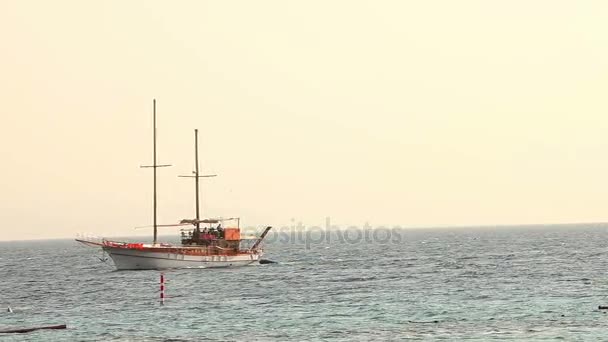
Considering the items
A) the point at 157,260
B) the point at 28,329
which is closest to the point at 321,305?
the point at 28,329

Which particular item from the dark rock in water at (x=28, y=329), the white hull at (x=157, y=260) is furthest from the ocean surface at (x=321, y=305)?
the white hull at (x=157, y=260)

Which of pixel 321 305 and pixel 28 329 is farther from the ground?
pixel 321 305

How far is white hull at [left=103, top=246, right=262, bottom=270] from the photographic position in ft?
370

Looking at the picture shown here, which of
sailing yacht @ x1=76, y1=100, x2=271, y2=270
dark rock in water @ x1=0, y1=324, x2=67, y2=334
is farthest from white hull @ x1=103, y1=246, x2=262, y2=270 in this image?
dark rock in water @ x1=0, y1=324, x2=67, y2=334

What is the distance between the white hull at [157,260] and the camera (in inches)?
4441

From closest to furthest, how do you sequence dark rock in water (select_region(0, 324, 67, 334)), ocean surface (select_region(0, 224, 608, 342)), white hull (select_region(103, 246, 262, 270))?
ocean surface (select_region(0, 224, 608, 342)) → dark rock in water (select_region(0, 324, 67, 334)) → white hull (select_region(103, 246, 262, 270))

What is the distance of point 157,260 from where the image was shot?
11281 cm

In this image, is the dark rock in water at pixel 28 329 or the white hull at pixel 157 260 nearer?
the dark rock in water at pixel 28 329

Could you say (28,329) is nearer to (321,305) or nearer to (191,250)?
(321,305)

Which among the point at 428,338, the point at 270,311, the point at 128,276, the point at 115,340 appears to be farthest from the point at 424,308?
the point at 128,276

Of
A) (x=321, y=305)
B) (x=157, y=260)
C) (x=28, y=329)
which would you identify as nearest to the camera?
(x=28, y=329)

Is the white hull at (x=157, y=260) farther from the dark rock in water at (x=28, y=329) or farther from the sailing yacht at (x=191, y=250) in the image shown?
the dark rock in water at (x=28, y=329)

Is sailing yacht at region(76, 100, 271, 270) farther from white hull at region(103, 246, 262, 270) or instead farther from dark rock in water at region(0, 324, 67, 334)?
dark rock in water at region(0, 324, 67, 334)

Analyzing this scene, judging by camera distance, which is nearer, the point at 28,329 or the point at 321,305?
the point at 28,329
